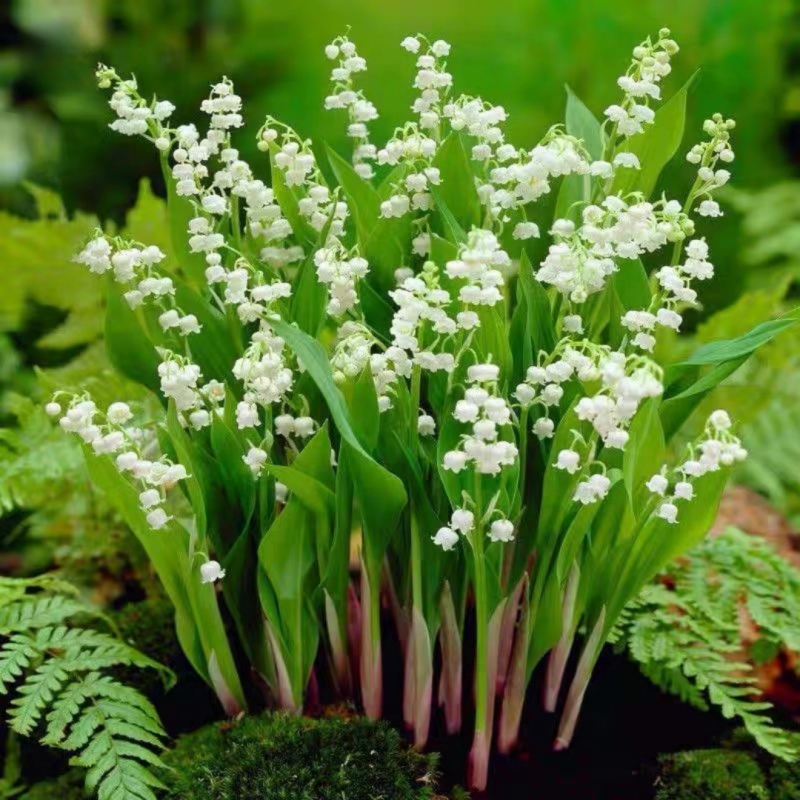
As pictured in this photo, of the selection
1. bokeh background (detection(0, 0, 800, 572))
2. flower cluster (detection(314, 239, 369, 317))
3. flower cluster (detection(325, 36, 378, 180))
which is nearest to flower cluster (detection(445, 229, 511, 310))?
flower cluster (detection(314, 239, 369, 317))

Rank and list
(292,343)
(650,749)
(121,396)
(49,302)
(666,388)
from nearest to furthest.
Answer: (292,343) < (666,388) < (650,749) < (121,396) < (49,302)

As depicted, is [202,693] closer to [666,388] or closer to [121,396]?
[121,396]

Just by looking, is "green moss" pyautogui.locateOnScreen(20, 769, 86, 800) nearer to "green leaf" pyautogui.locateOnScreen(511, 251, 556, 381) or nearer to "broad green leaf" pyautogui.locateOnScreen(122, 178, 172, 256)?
"green leaf" pyautogui.locateOnScreen(511, 251, 556, 381)

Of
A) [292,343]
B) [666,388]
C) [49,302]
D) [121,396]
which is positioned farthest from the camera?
[49,302]

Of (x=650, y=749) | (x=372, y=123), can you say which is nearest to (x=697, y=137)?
(x=372, y=123)

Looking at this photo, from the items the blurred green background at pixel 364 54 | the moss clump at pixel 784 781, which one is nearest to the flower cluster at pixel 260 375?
the moss clump at pixel 784 781

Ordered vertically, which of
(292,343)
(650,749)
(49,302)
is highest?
(49,302)

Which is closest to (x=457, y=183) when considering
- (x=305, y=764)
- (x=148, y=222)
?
(x=305, y=764)
